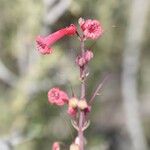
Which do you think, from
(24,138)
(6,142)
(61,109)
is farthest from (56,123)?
(6,142)

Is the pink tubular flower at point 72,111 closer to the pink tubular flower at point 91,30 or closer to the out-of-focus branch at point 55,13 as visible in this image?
the pink tubular flower at point 91,30

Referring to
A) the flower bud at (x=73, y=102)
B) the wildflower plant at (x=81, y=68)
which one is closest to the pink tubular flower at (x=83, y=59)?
the wildflower plant at (x=81, y=68)

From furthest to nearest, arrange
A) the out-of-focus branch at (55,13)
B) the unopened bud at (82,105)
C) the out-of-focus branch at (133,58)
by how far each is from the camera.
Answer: the out-of-focus branch at (133,58)
the out-of-focus branch at (55,13)
the unopened bud at (82,105)

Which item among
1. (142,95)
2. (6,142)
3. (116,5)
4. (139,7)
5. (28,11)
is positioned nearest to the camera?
(6,142)

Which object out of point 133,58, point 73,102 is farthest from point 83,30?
point 133,58

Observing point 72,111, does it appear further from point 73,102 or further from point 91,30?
point 91,30

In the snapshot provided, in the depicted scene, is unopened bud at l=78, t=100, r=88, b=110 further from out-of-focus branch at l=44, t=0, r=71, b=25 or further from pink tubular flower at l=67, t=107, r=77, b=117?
out-of-focus branch at l=44, t=0, r=71, b=25

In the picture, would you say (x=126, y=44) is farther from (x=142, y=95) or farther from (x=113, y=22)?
(x=142, y=95)

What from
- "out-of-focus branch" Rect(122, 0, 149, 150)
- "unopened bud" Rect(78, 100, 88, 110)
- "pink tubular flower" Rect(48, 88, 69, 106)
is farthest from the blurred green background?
"unopened bud" Rect(78, 100, 88, 110)
